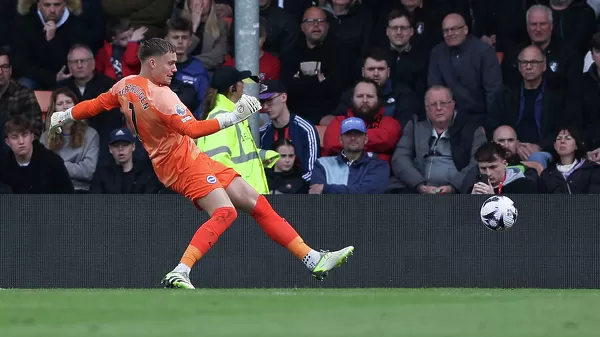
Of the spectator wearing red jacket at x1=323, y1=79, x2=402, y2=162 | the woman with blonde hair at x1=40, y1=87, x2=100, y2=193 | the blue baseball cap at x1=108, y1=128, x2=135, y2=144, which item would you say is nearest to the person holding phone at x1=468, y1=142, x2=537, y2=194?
the spectator wearing red jacket at x1=323, y1=79, x2=402, y2=162

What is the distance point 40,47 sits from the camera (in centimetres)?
1534

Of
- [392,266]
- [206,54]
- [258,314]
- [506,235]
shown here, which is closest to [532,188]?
[506,235]

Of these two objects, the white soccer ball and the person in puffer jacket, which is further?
the person in puffer jacket

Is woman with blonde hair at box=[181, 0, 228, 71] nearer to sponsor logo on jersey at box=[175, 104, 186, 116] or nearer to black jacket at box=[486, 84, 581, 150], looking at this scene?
black jacket at box=[486, 84, 581, 150]

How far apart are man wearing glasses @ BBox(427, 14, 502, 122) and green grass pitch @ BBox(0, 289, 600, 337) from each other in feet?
15.3

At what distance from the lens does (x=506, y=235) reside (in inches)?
513

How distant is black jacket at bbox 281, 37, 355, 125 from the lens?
1508cm

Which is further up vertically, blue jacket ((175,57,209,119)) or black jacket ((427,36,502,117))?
black jacket ((427,36,502,117))

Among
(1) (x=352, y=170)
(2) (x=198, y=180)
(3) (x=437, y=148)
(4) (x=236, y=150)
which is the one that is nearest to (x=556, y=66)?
(3) (x=437, y=148)

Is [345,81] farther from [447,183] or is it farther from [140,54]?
[140,54]

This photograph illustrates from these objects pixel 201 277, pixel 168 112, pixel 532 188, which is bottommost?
pixel 201 277

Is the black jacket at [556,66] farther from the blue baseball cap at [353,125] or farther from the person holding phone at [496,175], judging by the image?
the blue baseball cap at [353,125]

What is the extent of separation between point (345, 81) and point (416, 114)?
3.25 feet

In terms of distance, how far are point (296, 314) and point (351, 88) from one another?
6.84 metres
